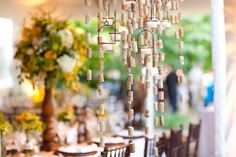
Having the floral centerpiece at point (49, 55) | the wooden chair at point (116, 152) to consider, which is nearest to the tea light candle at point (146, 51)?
the wooden chair at point (116, 152)

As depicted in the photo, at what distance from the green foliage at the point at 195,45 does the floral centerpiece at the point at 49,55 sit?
302 inches

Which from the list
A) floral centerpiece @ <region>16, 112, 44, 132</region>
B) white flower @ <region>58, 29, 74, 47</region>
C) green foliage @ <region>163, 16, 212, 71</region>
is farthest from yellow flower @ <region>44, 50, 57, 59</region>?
green foliage @ <region>163, 16, 212, 71</region>

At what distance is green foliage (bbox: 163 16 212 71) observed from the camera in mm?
11969

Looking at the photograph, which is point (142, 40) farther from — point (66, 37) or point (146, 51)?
point (66, 37)

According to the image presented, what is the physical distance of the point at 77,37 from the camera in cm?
435

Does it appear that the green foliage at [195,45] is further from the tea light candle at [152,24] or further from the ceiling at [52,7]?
the tea light candle at [152,24]

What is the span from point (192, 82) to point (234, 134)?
944 cm

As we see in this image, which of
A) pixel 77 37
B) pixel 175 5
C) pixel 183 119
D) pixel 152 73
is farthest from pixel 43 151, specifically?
pixel 183 119

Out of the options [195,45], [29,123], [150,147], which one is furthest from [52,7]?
[195,45]

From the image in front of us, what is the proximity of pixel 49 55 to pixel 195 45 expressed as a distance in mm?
8749

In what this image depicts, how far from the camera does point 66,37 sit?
4234 millimetres

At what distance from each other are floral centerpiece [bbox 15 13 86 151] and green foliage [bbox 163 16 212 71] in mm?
7672

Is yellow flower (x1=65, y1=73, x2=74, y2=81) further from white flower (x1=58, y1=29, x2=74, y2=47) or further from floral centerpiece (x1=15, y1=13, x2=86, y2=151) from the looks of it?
white flower (x1=58, y1=29, x2=74, y2=47)

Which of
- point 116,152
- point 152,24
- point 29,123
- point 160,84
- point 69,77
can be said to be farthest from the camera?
point 69,77
